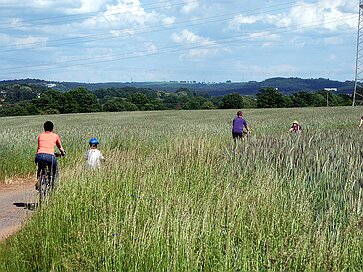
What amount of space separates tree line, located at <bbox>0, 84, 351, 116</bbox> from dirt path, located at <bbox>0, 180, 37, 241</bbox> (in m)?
69.3

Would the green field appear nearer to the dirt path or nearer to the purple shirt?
the dirt path

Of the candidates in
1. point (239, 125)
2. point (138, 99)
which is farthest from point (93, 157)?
point (138, 99)

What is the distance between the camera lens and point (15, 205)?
14.2 metres

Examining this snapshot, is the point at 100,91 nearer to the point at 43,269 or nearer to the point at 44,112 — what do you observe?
the point at 44,112

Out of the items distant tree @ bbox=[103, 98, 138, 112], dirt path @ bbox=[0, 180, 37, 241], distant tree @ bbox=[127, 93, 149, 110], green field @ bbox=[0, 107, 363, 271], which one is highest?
green field @ bbox=[0, 107, 363, 271]

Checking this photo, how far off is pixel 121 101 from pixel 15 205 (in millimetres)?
81402

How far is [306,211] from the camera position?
7836 mm

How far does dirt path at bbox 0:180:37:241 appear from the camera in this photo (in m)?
10.9

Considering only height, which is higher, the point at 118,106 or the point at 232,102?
the point at 232,102

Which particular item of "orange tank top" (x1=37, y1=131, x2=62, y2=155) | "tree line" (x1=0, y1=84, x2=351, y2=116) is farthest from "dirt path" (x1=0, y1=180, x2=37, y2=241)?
"tree line" (x1=0, y1=84, x2=351, y2=116)

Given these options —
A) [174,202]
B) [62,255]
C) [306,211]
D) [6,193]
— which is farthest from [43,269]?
[6,193]

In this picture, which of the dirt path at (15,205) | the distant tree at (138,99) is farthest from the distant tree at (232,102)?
the dirt path at (15,205)

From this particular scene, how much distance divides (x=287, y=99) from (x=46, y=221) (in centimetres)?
9634

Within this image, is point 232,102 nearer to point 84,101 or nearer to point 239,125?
point 84,101
